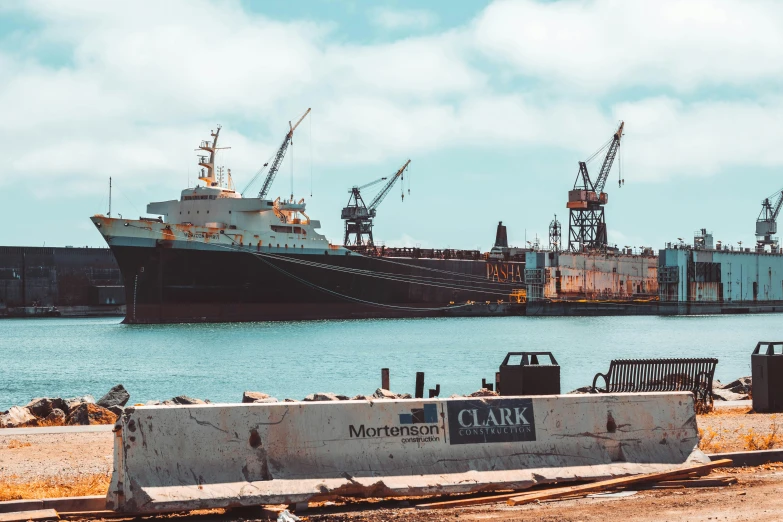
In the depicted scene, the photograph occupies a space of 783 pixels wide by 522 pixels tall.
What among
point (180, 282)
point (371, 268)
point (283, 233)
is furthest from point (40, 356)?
point (371, 268)

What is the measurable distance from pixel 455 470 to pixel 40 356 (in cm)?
3759

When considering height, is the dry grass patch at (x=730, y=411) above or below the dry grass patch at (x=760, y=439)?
below

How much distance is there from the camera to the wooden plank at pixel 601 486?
759cm

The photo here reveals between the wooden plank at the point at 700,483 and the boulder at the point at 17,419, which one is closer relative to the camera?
the wooden plank at the point at 700,483

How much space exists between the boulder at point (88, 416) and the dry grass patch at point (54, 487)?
263 inches

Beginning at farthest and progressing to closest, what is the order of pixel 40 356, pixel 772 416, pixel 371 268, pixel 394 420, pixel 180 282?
pixel 371 268
pixel 180 282
pixel 40 356
pixel 772 416
pixel 394 420

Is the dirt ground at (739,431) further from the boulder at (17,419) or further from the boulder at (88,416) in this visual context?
the boulder at (17,419)

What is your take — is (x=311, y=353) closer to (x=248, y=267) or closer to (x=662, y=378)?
(x=248, y=267)

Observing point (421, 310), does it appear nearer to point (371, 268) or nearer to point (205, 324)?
point (371, 268)

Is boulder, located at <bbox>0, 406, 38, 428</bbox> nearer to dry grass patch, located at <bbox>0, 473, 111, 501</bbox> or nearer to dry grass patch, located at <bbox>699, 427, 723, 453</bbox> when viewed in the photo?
dry grass patch, located at <bbox>0, 473, 111, 501</bbox>

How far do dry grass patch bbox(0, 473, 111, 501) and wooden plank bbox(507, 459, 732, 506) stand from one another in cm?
328

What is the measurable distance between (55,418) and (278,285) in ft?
147

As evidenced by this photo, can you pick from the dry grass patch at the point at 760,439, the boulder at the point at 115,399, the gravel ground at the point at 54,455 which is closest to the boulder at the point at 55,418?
the gravel ground at the point at 54,455

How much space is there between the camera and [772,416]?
12.7 m
